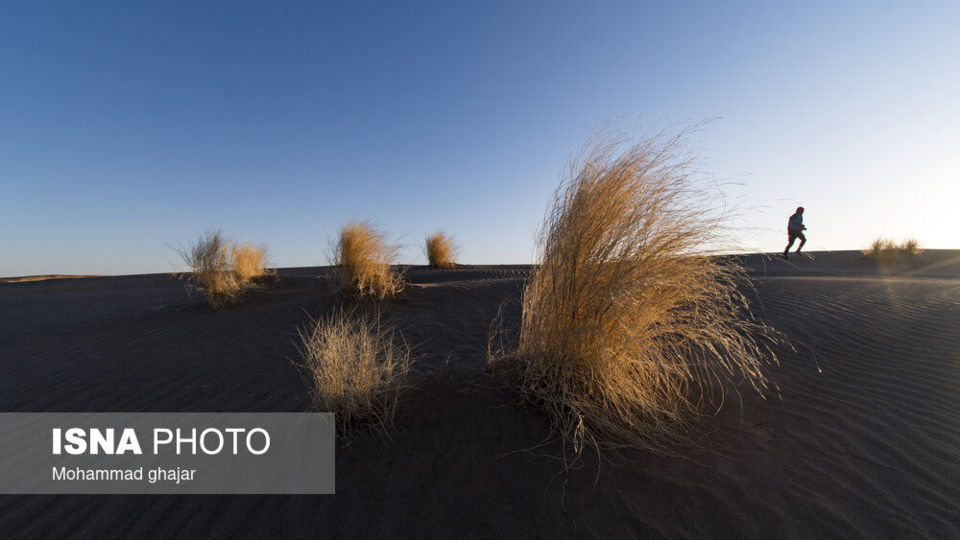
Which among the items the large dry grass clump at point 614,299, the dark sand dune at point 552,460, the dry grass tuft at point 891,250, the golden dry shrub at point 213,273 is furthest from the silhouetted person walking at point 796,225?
the golden dry shrub at point 213,273

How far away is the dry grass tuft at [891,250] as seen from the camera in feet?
44.0

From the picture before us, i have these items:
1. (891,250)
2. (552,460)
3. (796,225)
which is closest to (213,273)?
(552,460)

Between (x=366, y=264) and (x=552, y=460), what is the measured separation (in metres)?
5.41

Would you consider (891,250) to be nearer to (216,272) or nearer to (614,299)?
(614,299)

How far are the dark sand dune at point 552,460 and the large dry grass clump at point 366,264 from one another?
7.27 feet

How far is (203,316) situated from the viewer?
638 cm

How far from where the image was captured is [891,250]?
1386 centimetres

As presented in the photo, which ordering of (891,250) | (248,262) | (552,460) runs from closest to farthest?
1. (552,460)
2. (248,262)
3. (891,250)

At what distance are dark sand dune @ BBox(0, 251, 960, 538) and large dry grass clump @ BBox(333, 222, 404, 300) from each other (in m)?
2.22

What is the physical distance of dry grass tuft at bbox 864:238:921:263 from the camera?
44.0 feet

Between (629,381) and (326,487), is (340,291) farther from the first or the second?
(629,381)

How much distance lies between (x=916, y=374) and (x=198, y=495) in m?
5.70

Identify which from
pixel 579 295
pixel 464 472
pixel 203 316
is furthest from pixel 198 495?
pixel 203 316

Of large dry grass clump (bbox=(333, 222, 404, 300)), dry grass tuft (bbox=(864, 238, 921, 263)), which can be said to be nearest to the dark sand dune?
large dry grass clump (bbox=(333, 222, 404, 300))
